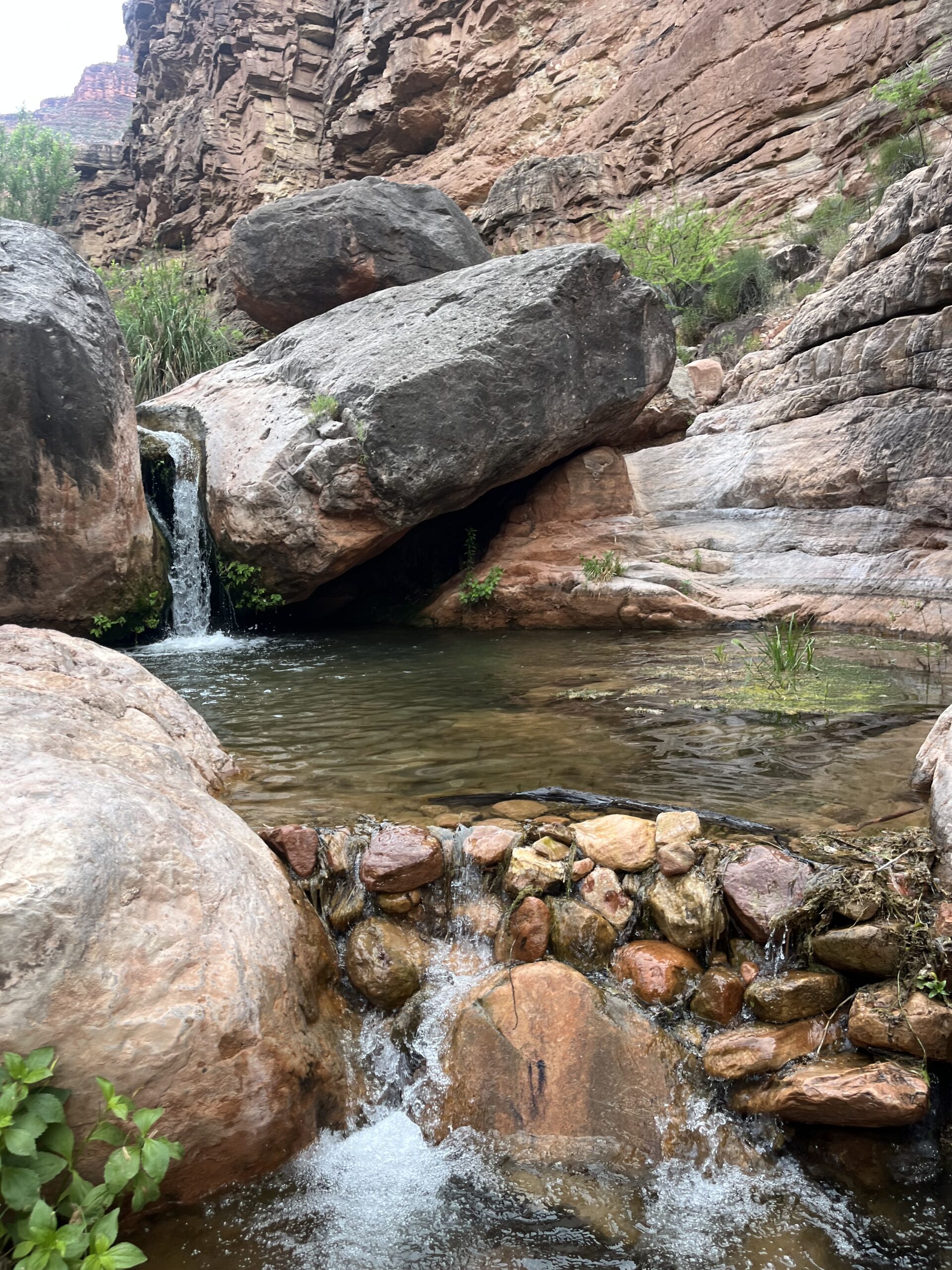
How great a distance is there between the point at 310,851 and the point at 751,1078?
1557mm

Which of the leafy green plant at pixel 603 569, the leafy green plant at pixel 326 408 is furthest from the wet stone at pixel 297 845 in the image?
the leafy green plant at pixel 326 408

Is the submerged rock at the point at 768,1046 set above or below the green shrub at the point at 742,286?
below

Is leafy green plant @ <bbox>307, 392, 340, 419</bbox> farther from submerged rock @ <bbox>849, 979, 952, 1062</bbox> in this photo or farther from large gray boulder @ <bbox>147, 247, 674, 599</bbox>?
submerged rock @ <bbox>849, 979, 952, 1062</bbox>

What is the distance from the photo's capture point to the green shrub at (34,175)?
26.1 metres

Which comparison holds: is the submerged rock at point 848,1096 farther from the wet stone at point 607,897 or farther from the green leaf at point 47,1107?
the green leaf at point 47,1107

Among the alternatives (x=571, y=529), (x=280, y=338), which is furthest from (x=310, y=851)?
(x=280, y=338)

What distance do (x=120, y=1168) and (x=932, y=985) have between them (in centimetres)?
199

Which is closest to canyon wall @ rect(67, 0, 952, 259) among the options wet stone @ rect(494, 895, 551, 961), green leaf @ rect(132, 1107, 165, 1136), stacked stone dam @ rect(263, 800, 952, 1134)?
stacked stone dam @ rect(263, 800, 952, 1134)

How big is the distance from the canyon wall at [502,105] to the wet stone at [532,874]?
51.9 feet

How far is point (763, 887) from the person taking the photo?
2582mm

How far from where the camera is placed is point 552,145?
19734mm

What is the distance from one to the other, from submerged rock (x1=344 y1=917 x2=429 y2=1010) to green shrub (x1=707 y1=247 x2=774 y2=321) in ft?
47.0

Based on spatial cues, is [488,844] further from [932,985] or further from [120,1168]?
[120,1168]

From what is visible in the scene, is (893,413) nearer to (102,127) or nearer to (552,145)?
(552,145)
